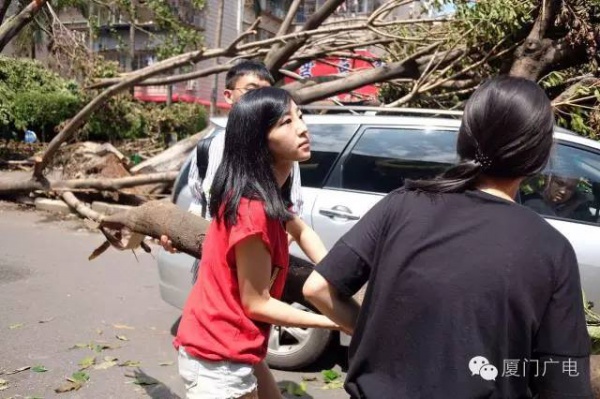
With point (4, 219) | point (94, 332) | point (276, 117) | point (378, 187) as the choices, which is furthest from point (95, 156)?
point (276, 117)

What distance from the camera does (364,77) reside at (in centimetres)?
820

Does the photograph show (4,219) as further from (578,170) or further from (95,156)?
(578,170)

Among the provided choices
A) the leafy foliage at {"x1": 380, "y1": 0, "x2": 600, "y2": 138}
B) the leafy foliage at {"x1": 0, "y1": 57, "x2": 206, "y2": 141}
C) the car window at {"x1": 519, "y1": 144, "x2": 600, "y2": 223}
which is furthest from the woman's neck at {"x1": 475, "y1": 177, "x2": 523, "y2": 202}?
the leafy foliage at {"x1": 0, "y1": 57, "x2": 206, "y2": 141}

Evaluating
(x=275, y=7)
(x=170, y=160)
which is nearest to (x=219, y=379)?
(x=170, y=160)

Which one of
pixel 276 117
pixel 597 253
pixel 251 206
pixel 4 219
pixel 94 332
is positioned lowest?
pixel 4 219

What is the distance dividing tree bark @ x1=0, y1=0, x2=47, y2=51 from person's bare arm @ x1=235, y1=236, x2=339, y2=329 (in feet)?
24.5

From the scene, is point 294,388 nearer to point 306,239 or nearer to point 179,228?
point 179,228

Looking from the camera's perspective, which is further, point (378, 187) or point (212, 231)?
point (378, 187)

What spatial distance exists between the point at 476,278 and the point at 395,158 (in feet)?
9.84

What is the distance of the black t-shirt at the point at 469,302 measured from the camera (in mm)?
1266

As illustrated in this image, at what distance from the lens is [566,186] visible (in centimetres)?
384

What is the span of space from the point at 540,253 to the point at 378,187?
113 inches

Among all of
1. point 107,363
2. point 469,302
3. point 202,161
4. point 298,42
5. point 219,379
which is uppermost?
point 298,42

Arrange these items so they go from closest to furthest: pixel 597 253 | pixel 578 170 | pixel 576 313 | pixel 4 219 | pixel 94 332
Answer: pixel 576 313, pixel 597 253, pixel 578 170, pixel 94 332, pixel 4 219
